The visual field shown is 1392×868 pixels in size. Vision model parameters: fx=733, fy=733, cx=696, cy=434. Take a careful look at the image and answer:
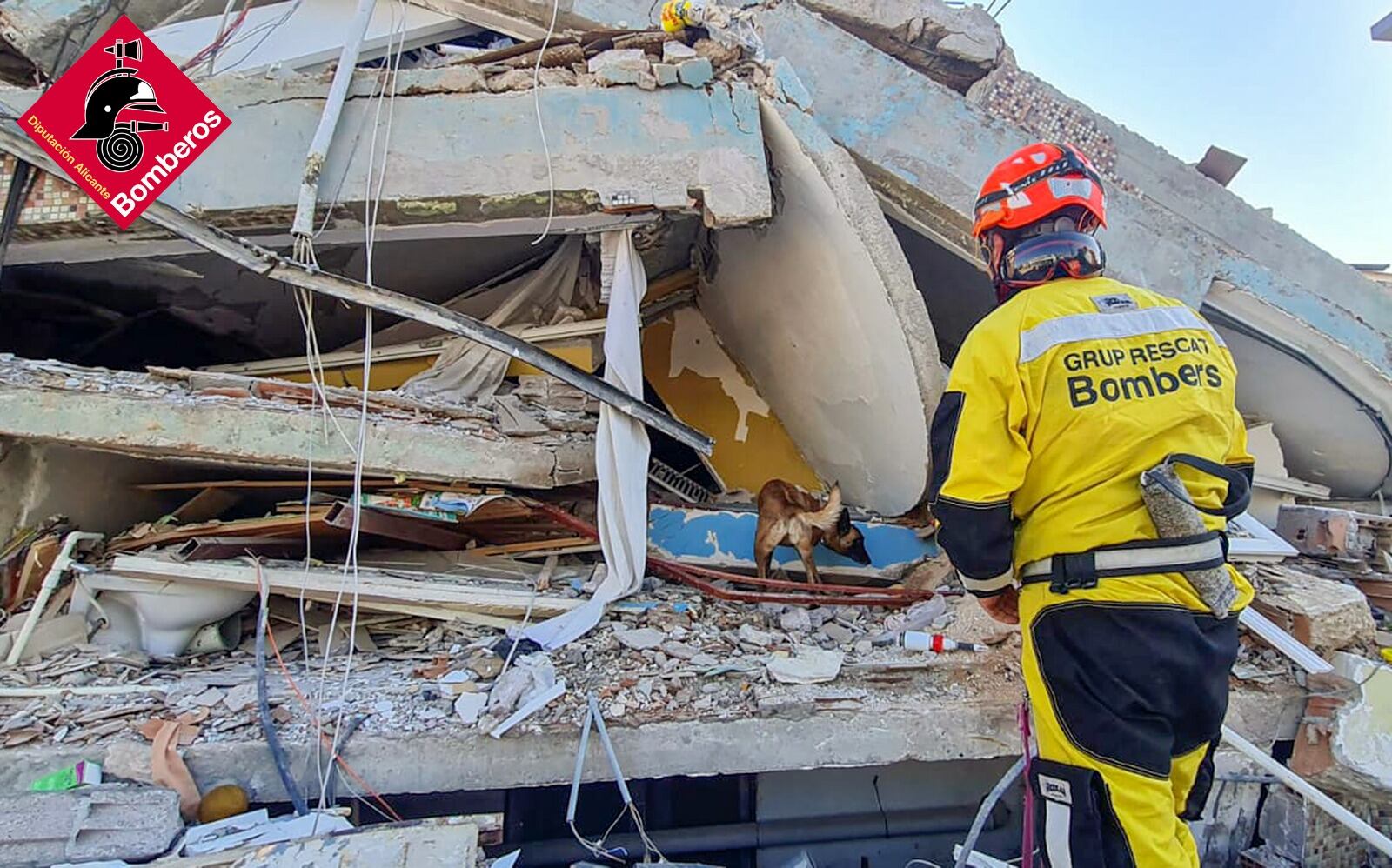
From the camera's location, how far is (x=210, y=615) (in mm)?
3490

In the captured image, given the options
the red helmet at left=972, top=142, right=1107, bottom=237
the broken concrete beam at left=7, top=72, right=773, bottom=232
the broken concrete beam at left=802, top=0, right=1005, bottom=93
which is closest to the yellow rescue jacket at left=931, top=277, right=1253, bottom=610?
the red helmet at left=972, top=142, right=1107, bottom=237

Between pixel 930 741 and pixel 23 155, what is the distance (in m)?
4.81

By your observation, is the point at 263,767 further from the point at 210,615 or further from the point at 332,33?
the point at 332,33

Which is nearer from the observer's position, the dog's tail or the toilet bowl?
the toilet bowl

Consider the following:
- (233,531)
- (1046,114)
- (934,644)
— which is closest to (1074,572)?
(934,644)

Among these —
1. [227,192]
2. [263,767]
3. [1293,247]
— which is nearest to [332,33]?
[227,192]

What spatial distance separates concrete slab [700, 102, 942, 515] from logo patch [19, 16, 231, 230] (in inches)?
109

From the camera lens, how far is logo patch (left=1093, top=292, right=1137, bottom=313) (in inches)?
80.3

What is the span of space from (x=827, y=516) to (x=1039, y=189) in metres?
2.09

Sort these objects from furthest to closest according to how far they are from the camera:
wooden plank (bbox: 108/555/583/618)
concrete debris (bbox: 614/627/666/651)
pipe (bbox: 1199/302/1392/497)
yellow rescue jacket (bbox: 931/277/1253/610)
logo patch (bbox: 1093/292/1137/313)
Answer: pipe (bbox: 1199/302/1392/497) → wooden plank (bbox: 108/555/583/618) → concrete debris (bbox: 614/627/666/651) → logo patch (bbox: 1093/292/1137/313) → yellow rescue jacket (bbox: 931/277/1253/610)

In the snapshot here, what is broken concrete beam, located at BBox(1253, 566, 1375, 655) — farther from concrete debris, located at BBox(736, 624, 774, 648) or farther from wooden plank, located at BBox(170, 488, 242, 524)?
wooden plank, located at BBox(170, 488, 242, 524)

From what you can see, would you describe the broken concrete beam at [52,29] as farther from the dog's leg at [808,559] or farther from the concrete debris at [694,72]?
the dog's leg at [808,559]

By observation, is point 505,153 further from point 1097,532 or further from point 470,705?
point 1097,532

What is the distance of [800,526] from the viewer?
3.86 meters
